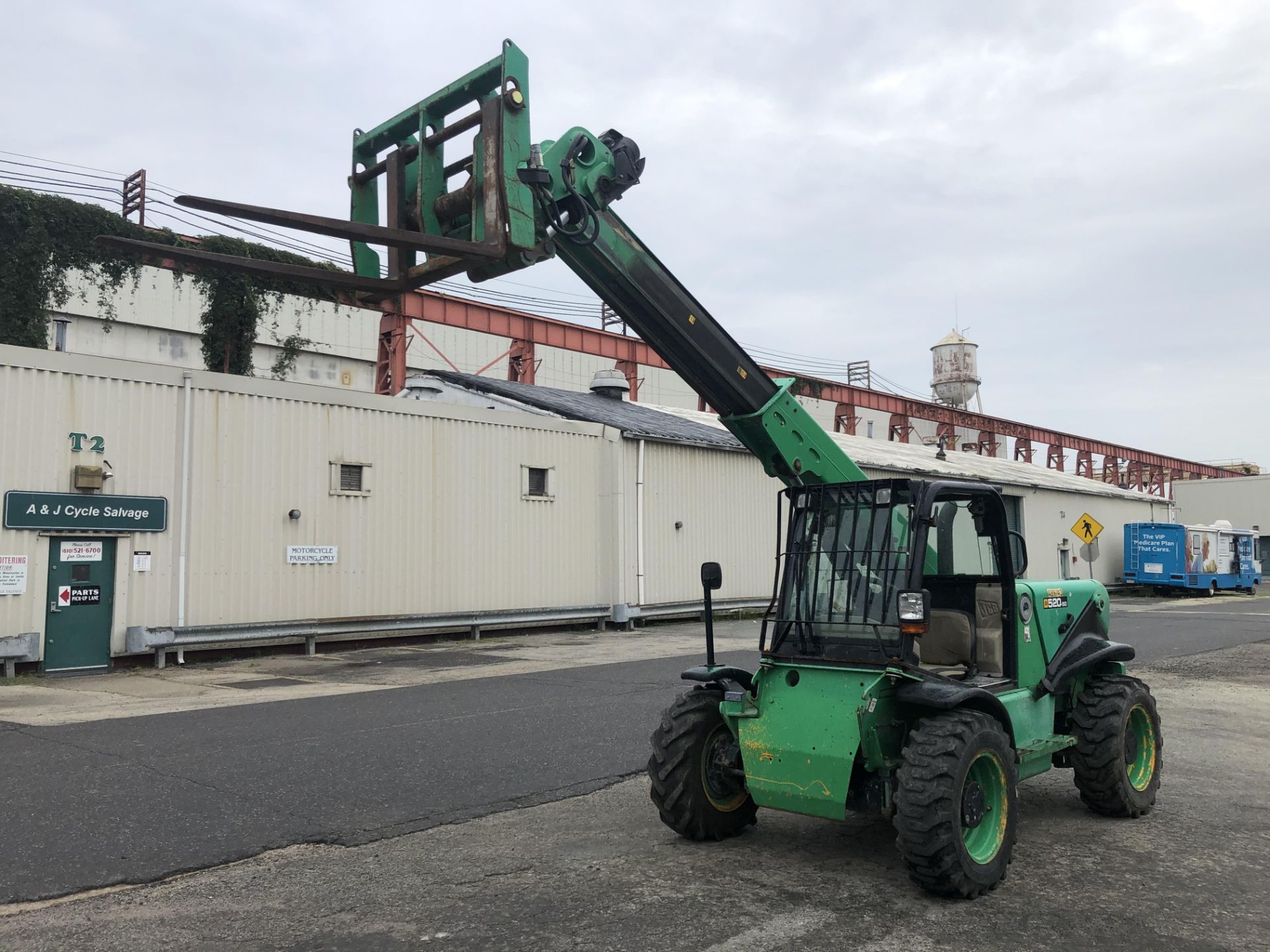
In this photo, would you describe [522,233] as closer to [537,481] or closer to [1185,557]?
[537,481]

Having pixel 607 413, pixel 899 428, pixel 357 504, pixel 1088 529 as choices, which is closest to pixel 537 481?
pixel 607 413

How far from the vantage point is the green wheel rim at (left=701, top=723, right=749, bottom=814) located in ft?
19.8

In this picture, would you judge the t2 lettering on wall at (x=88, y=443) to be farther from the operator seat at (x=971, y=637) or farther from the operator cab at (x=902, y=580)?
the operator seat at (x=971, y=637)

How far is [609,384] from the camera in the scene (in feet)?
101

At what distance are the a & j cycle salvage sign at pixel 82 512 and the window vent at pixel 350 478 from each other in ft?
10.7

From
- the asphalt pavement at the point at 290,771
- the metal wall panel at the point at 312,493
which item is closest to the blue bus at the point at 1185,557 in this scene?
the metal wall panel at the point at 312,493

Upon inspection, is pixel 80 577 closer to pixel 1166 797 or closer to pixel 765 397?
pixel 765 397

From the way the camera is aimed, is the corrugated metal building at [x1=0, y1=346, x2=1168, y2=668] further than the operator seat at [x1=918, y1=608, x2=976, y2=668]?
Yes

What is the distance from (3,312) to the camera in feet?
106

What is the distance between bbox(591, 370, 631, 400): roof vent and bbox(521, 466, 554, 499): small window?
9.01 m

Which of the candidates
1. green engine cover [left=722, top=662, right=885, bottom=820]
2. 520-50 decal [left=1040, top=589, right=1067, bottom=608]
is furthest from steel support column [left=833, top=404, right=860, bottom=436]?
green engine cover [left=722, top=662, right=885, bottom=820]

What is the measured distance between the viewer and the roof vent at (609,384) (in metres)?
30.7

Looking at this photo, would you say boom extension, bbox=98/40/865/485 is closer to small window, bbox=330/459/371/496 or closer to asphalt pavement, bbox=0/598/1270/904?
asphalt pavement, bbox=0/598/1270/904

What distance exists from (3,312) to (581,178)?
32.5 meters
